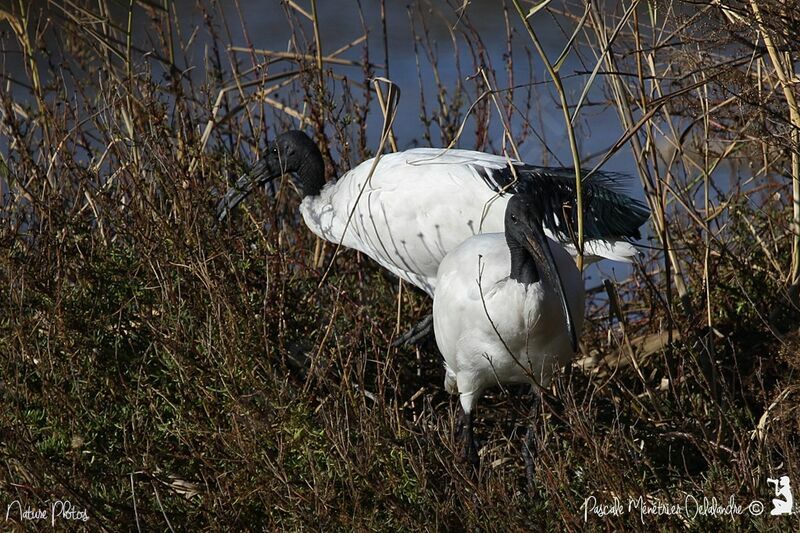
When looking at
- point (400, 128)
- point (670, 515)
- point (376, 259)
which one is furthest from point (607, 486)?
point (400, 128)

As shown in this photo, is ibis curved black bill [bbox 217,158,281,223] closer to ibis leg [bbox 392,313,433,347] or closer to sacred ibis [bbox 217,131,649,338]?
sacred ibis [bbox 217,131,649,338]

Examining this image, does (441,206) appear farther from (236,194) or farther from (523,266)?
(523,266)

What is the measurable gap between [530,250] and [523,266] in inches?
2.3

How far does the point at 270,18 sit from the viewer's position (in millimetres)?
9000

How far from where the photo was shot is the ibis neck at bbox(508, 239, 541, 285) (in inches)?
122

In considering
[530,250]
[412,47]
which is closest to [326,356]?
[530,250]

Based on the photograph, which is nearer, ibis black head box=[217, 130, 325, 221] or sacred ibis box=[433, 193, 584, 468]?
sacred ibis box=[433, 193, 584, 468]

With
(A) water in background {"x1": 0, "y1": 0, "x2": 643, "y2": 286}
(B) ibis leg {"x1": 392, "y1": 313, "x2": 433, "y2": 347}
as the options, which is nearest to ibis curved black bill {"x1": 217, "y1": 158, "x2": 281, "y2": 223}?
(B) ibis leg {"x1": 392, "y1": 313, "x2": 433, "y2": 347}

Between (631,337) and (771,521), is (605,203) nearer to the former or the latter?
(631,337)

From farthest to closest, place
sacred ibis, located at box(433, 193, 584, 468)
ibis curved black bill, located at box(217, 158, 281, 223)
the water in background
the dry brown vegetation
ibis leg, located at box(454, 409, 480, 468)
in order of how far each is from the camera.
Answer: the water in background < ibis curved black bill, located at box(217, 158, 281, 223) < ibis leg, located at box(454, 409, 480, 468) < sacred ibis, located at box(433, 193, 584, 468) < the dry brown vegetation

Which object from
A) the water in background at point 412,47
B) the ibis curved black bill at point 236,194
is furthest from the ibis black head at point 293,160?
A: the water in background at point 412,47

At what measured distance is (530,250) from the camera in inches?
121

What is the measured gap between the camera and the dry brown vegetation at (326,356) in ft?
8.77

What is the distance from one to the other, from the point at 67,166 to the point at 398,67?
4345mm
